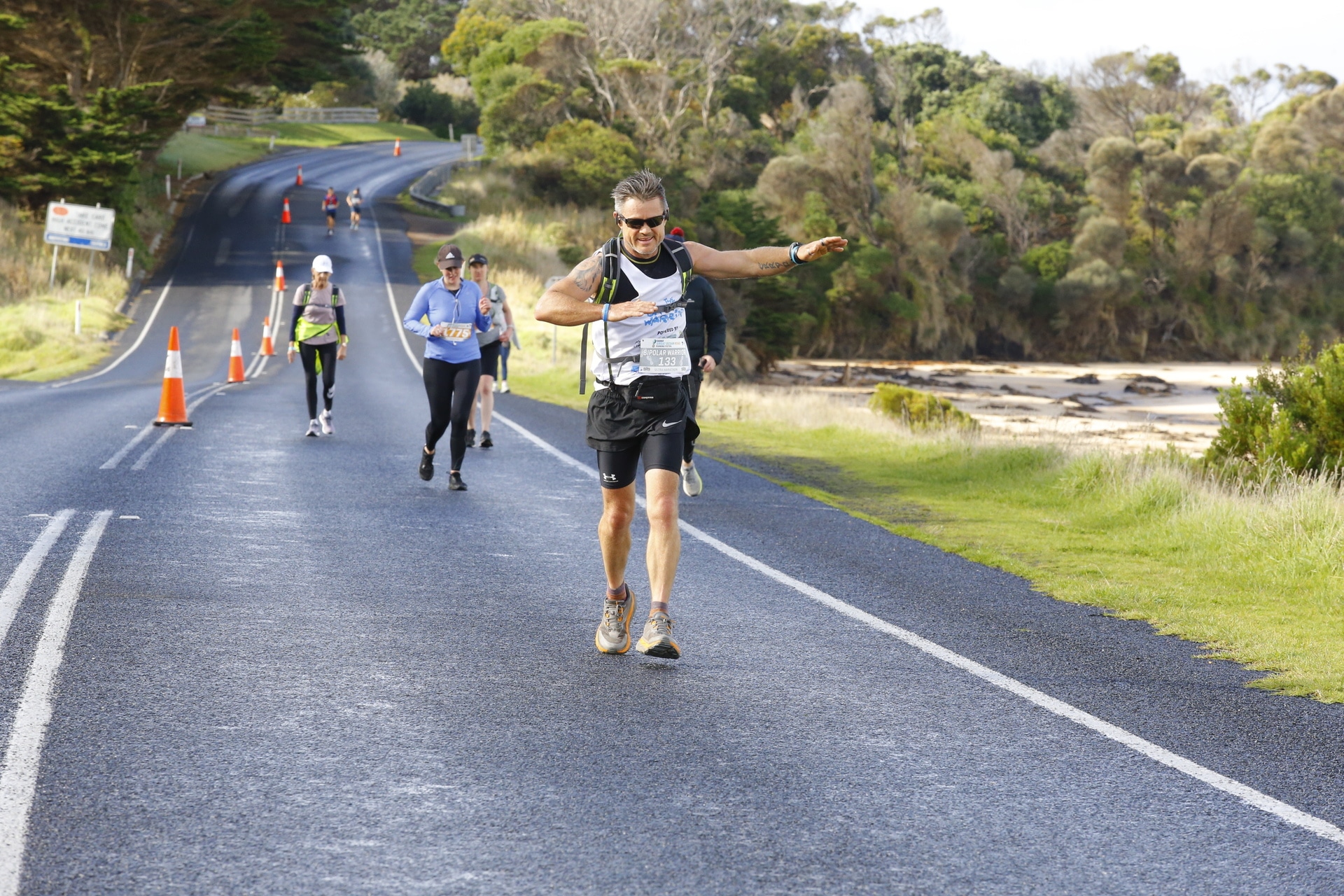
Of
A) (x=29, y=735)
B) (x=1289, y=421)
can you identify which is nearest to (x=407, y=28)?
(x=1289, y=421)

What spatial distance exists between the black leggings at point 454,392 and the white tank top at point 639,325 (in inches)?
224

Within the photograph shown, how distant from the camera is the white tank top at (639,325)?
19.1 feet

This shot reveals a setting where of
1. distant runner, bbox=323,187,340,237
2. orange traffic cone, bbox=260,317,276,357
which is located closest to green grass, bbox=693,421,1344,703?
orange traffic cone, bbox=260,317,276,357

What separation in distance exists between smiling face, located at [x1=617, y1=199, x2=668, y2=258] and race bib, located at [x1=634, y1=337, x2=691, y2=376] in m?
0.40

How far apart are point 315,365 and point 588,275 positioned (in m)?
9.67

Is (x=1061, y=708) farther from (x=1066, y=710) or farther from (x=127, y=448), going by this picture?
(x=127, y=448)

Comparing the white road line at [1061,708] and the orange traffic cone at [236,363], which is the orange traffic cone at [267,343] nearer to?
the orange traffic cone at [236,363]

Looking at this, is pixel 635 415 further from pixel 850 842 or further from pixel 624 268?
pixel 850 842

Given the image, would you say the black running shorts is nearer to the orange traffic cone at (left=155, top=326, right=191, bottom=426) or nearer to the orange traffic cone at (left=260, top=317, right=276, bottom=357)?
the orange traffic cone at (left=155, top=326, right=191, bottom=426)

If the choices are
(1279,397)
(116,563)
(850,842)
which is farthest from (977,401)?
(850,842)

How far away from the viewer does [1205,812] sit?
14.4ft

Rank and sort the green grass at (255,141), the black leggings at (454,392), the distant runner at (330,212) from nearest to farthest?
the black leggings at (454,392)
the distant runner at (330,212)
the green grass at (255,141)

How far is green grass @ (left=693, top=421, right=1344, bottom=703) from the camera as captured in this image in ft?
24.3

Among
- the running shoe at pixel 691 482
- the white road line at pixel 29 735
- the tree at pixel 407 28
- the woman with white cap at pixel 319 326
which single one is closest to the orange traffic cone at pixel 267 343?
the woman with white cap at pixel 319 326
